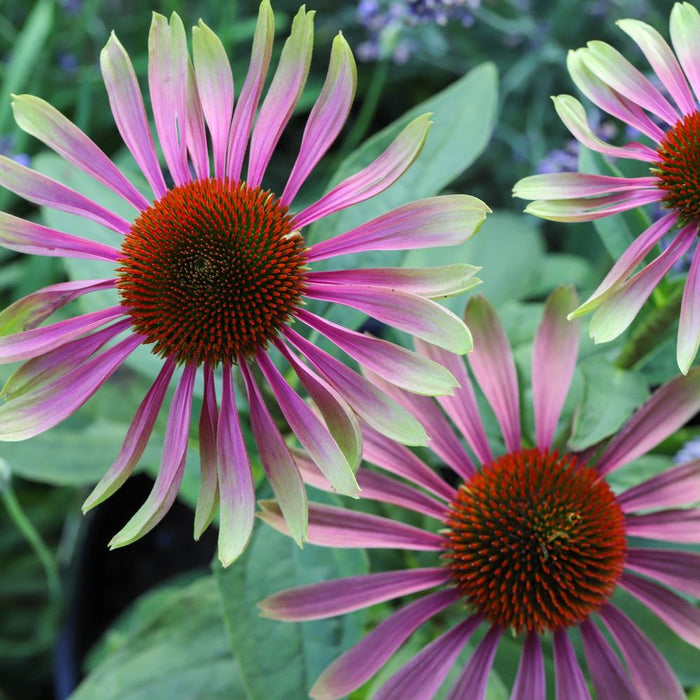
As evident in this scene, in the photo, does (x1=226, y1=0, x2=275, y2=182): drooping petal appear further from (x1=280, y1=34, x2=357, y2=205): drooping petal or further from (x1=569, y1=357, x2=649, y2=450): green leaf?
(x1=569, y1=357, x2=649, y2=450): green leaf

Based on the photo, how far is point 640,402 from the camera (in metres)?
0.60

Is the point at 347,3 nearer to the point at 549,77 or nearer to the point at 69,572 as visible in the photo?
the point at 549,77

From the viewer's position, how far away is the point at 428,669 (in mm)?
589

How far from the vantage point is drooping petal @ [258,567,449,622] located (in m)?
0.54

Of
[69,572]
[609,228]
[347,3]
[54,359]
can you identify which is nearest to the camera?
[54,359]

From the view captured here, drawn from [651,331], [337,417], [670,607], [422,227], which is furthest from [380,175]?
[670,607]

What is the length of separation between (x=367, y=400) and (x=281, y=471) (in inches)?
2.6

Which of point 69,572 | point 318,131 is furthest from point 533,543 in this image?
point 69,572

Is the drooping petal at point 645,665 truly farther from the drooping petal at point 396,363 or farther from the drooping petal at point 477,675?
the drooping petal at point 396,363

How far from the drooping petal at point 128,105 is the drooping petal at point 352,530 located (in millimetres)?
242

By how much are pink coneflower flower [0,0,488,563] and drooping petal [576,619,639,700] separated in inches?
10.0

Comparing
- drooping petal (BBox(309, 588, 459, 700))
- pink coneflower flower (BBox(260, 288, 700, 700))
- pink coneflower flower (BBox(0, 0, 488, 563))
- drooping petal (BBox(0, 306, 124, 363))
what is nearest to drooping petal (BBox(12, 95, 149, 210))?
pink coneflower flower (BBox(0, 0, 488, 563))

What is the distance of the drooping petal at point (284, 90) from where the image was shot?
51cm

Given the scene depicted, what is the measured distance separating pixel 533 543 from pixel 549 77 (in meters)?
0.87
